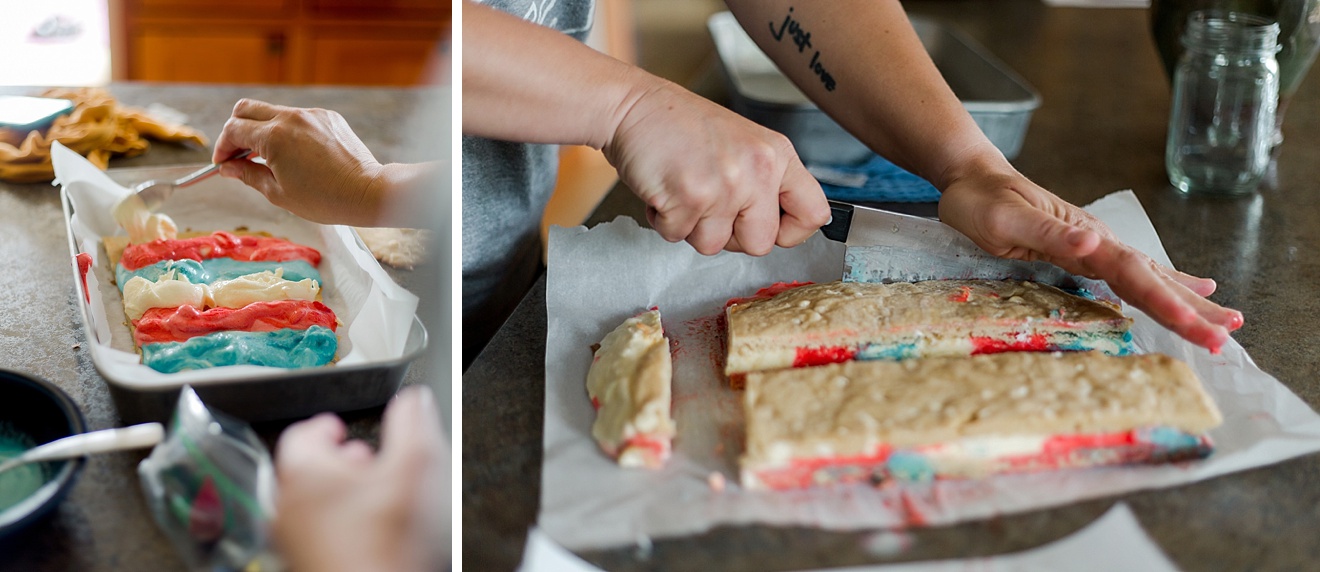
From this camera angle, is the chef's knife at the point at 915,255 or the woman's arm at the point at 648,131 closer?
the woman's arm at the point at 648,131

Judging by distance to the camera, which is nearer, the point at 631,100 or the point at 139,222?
the point at 631,100

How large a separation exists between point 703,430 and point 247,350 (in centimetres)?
46

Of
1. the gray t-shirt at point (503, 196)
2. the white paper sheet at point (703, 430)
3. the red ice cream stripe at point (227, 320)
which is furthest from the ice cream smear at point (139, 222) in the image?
the white paper sheet at point (703, 430)

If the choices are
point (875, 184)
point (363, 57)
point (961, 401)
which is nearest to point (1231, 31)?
point (875, 184)

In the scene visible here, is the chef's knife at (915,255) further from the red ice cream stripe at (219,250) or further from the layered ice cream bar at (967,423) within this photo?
the red ice cream stripe at (219,250)

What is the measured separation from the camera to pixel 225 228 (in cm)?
128

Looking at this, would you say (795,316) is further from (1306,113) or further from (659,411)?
(1306,113)

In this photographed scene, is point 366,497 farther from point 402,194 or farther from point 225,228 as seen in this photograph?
point 225,228

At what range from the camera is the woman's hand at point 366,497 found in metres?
0.48

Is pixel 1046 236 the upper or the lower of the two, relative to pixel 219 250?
upper

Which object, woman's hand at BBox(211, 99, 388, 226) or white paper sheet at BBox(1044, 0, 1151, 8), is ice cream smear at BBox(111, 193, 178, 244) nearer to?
woman's hand at BBox(211, 99, 388, 226)

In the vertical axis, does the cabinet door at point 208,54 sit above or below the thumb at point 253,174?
below

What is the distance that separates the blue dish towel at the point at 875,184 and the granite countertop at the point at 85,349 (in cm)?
65

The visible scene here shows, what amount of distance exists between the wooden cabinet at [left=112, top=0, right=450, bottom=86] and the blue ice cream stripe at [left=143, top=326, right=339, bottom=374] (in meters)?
2.94
